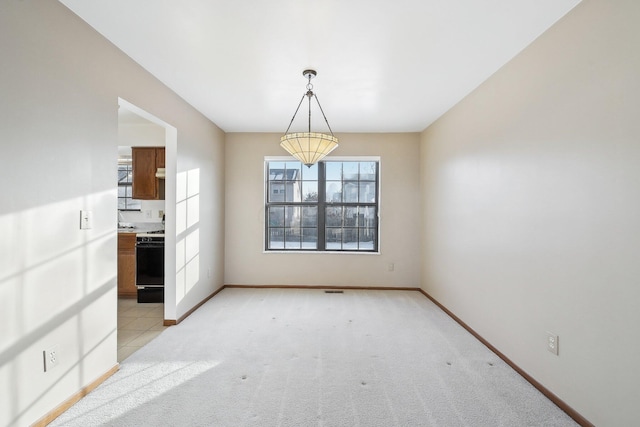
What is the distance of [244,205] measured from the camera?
4949 millimetres

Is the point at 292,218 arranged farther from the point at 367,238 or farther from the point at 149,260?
the point at 149,260

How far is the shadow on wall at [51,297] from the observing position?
1.58 metres

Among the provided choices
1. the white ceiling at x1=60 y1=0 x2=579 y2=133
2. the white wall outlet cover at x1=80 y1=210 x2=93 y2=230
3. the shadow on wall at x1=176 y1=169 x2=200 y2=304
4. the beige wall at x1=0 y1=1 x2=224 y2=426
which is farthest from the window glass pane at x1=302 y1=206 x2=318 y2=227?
the white wall outlet cover at x1=80 y1=210 x2=93 y2=230

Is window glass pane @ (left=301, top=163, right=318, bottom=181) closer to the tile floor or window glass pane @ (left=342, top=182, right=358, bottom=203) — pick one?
window glass pane @ (left=342, top=182, right=358, bottom=203)

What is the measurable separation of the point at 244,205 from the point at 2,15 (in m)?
3.56

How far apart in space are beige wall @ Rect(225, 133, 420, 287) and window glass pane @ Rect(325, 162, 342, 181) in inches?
10.2

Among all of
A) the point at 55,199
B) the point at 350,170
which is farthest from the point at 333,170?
the point at 55,199

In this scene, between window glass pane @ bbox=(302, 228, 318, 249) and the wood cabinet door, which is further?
window glass pane @ bbox=(302, 228, 318, 249)

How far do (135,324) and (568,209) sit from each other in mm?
4180

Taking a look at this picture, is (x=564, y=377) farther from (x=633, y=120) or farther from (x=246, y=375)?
(x=246, y=375)

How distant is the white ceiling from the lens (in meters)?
1.90

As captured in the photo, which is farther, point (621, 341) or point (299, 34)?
point (299, 34)

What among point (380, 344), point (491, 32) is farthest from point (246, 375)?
point (491, 32)

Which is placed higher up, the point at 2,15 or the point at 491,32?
the point at 491,32
